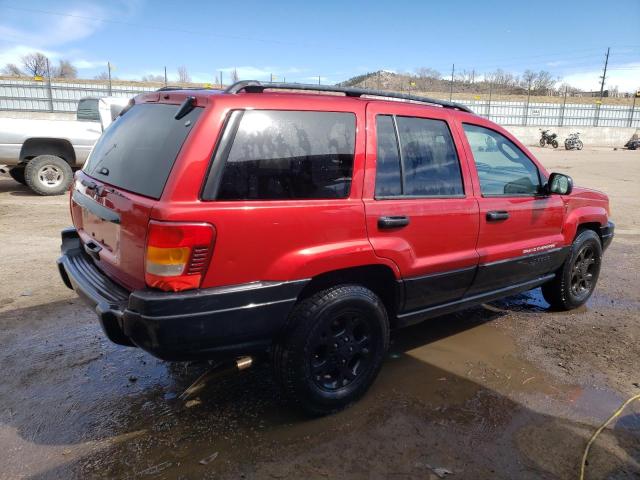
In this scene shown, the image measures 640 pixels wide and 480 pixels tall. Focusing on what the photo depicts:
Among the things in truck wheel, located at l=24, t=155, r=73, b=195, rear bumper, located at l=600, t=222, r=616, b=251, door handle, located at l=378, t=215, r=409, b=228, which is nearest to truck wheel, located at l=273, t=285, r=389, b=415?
door handle, located at l=378, t=215, r=409, b=228

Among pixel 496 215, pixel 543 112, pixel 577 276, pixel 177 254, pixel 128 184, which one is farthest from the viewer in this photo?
pixel 543 112

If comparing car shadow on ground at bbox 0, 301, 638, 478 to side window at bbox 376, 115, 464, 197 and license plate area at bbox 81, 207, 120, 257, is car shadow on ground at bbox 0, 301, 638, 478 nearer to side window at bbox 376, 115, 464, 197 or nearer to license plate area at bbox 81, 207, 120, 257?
license plate area at bbox 81, 207, 120, 257

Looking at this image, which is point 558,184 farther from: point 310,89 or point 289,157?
point 289,157

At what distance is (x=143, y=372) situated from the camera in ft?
10.7

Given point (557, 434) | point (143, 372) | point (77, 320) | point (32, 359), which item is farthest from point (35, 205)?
point (557, 434)

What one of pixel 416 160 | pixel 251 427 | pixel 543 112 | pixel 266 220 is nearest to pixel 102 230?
pixel 266 220

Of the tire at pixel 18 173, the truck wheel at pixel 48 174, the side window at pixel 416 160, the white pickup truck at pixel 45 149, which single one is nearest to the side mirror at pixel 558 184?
the side window at pixel 416 160

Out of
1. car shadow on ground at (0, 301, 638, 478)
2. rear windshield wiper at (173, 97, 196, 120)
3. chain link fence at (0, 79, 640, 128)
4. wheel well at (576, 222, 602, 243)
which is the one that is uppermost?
chain link fence at (0, 79, 640, 128)

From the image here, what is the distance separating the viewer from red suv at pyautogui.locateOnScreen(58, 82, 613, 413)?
2.27 meters

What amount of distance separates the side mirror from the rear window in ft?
9.30

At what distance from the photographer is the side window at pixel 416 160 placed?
290cm

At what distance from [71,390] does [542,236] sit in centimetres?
366

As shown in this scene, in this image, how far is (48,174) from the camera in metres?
9.41

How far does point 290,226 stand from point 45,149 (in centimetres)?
885
